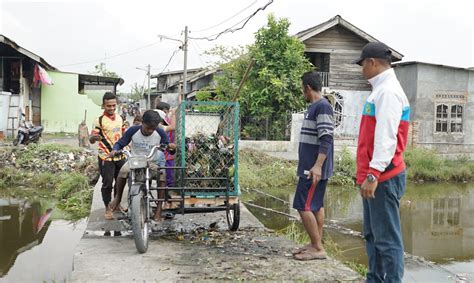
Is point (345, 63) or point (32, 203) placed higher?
point (345, 63)

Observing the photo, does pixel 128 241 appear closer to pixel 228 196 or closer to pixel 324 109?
pixel 228 196

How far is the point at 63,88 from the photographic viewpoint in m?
21.9

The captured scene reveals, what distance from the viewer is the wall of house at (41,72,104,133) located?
21719 mm

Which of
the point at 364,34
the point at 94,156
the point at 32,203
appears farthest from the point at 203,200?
the point at 364,34

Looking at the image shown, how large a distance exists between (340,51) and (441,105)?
502 centimetres

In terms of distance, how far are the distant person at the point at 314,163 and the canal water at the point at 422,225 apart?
1.54m

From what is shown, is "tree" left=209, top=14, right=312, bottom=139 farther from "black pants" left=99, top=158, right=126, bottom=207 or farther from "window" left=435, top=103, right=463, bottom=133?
"black pants" left=99, top=158, right=126, bottom=207

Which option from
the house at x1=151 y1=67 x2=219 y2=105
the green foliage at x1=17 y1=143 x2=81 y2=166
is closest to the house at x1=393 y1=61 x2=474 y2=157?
the house at x1=151 y1=67 x2=219 y2=105

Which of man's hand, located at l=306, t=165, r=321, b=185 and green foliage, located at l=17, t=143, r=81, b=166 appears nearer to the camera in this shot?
man's hand, located at l=306, t=165, r=321, b=185

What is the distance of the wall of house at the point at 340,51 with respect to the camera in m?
21.2

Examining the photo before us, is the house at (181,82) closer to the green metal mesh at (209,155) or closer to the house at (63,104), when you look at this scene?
the house at (63,104)

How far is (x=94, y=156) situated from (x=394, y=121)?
1061 cm

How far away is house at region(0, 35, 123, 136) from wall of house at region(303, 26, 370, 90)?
10.9 m

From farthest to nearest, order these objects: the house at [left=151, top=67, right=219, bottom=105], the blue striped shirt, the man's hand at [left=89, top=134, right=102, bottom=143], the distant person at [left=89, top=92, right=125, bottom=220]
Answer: the house at [left=151, top=67, right=219, bottom=105]
the distant person at [left=89, top=92, right=125, bottom=220]
the man's hand at [left=89, top=134, right=102, bottom=143]
the blue striped shirt
